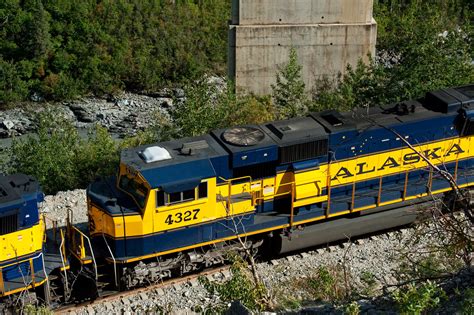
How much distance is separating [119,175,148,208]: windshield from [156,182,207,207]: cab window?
262mm

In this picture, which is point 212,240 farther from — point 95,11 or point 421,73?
point 95,11

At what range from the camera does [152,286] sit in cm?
1159

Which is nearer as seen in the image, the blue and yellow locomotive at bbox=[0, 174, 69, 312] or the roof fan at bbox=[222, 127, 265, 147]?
the blue and yellow locomotive at bbox=[0, 174, 69, 312]

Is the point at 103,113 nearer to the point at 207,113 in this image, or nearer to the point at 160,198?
the point at 207,113

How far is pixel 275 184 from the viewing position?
481 inches

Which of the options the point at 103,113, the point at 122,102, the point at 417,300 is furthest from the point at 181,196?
the point at 122,102

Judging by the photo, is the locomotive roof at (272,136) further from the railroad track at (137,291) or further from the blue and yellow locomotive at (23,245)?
the railroad track at (137,291)

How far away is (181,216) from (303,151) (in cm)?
269

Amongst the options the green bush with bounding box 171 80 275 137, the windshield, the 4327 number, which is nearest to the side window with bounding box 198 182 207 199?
the 4327 number

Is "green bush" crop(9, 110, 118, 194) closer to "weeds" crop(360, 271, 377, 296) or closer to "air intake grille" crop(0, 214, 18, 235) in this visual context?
"air intake grille" crop(0, 214, 18, 235)

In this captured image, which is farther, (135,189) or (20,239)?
(135,189)

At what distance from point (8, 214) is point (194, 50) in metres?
27.9

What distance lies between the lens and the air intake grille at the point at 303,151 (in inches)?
472

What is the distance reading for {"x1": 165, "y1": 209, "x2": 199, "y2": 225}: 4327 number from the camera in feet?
36.6
